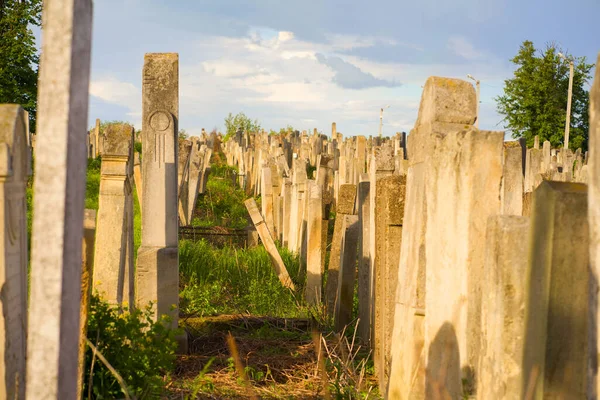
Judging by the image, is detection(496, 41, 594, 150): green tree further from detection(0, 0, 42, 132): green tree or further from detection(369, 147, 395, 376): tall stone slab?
detection(369, 147, 395, 376): tall stone slab

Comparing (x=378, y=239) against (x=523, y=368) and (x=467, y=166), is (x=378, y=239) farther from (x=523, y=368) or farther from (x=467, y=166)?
(x=523, y=368)

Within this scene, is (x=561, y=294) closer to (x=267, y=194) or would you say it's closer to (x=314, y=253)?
(x=314, y=253)

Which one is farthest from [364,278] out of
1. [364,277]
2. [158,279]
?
[158,279]

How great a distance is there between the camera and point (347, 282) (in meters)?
8.39

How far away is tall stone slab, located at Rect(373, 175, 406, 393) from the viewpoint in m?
6.04

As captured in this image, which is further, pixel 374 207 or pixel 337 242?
pixel 337 242

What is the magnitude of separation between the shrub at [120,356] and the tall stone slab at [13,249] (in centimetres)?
89

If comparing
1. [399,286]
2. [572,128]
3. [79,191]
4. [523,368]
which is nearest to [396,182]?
[399,286]

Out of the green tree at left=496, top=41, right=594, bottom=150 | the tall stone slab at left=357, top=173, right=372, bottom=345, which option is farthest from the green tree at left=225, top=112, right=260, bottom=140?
the tall stone slab at left=357, top=173, right=372, bottom=345

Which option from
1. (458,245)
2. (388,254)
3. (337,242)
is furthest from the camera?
(337,242)

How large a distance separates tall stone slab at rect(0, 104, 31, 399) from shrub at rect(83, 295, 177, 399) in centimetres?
89

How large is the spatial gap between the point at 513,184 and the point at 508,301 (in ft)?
17.9

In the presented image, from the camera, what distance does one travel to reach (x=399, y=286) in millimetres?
4992

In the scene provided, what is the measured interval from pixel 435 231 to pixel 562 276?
1.23 metres
